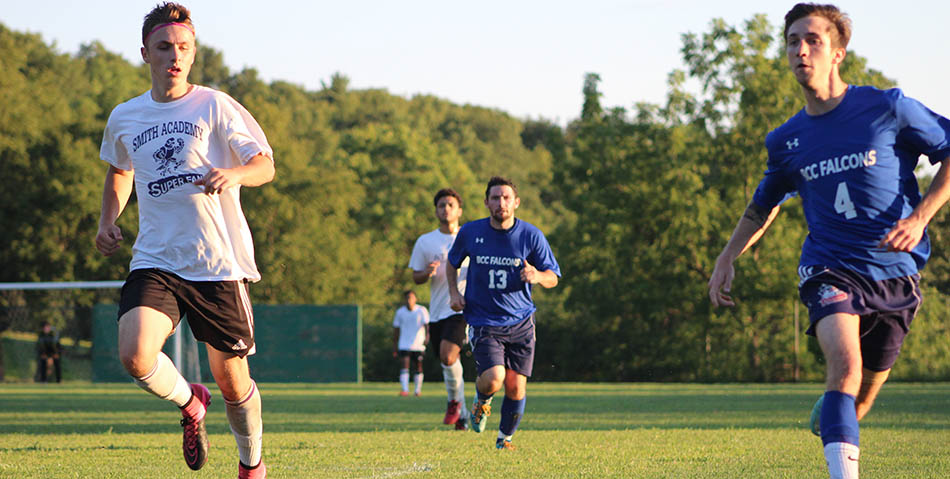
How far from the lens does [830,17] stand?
17.5 feet

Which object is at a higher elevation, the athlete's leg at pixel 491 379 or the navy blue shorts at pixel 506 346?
the navy blue shorts at pixel 506 346

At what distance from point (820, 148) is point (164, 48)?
319cm

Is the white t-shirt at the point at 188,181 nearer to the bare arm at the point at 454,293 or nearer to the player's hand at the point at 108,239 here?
the player's hand at the point at 108,239

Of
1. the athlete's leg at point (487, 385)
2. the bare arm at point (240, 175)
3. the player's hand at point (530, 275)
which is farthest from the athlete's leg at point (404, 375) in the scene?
the bare arm at point (240, 175)

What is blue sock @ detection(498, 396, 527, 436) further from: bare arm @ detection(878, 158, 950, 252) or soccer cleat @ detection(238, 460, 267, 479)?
bare arm @ detection(878, 158, 950, 252)

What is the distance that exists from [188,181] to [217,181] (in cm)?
53

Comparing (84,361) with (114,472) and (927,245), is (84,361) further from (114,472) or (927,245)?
(927,245)

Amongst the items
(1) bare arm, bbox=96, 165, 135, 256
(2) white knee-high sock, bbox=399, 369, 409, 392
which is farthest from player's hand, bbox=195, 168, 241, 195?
(2) white knee-high sock, bbox=399, 369, 409, 392

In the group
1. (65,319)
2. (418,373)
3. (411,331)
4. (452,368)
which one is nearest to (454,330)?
(452,368)

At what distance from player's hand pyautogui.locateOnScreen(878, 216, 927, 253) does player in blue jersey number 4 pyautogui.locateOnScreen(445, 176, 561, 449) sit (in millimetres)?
4774

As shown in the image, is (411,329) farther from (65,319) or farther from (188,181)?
(188,181)

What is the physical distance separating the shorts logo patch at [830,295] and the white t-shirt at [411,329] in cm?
1901

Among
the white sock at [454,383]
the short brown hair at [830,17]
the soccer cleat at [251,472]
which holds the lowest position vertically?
the white sock at [454,383]

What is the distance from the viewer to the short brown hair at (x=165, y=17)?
596 cm
